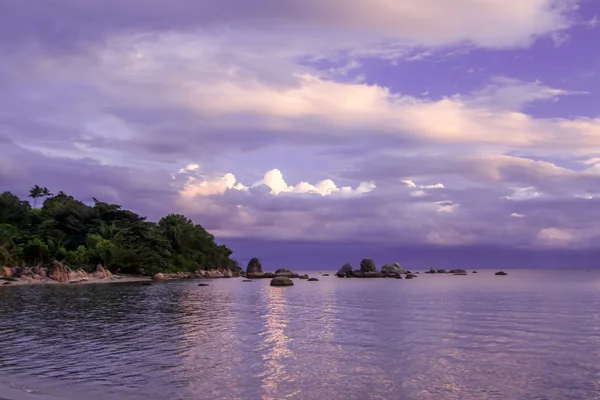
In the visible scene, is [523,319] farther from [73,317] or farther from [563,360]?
[73,317]

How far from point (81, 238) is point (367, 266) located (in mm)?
83695

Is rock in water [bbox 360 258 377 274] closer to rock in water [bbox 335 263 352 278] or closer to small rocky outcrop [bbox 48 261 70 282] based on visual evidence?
rock in water [bbox 335 263 352 278]

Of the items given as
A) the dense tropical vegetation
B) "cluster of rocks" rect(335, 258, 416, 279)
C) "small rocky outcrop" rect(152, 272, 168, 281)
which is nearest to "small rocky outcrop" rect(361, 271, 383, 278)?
"cluster of rocks" rect(335, 258, 416, 279)

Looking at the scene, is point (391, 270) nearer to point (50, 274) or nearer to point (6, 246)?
point (50, 274)

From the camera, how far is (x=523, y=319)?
134 feet

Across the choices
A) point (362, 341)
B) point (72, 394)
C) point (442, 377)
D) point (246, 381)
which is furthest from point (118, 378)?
point (362, 341)

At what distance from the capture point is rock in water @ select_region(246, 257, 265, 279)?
164 meters

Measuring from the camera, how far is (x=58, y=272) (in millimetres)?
95562

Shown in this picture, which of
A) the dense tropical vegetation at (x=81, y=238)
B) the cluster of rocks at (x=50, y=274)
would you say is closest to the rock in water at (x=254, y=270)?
the dense tropical vegetation at (x=81, y=238)

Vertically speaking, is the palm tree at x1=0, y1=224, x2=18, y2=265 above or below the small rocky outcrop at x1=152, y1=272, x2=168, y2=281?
above

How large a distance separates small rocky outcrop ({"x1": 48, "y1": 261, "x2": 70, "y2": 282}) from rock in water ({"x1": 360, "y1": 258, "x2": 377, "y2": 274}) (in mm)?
90665

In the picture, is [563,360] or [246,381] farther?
[563,360]

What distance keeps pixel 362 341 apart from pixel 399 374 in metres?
8.56

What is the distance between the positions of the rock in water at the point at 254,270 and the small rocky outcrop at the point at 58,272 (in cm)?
7338
